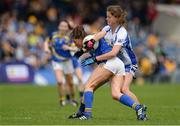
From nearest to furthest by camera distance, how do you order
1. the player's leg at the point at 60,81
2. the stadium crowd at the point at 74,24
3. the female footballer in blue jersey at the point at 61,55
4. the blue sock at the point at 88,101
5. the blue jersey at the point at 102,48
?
the blue sock at the point at 88,101, the blue jersey at the point at 102,48, the player's leg at the point at 60,81, the female footballer in blue jersey at the point at 61,55, the stadium crowd at the point at 74,24

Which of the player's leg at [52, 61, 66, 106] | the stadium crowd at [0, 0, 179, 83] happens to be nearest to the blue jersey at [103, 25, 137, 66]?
the player's leg at [52, 61, 66, 106]

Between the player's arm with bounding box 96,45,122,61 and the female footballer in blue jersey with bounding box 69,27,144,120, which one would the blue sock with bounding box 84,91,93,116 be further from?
the player's arm with bounding box 96,45,122,61

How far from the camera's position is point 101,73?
15.5 meters

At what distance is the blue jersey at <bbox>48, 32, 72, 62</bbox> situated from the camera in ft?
76.4

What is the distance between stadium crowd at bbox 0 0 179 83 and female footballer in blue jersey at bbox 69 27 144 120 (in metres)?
18.8

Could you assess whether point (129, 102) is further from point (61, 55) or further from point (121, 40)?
point (61, 55)

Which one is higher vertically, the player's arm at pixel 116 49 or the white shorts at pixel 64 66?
the white shorts at pixel 64 66

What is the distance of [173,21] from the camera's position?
42.0 metres

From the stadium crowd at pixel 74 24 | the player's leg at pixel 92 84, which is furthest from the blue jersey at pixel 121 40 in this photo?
the stadium crowd at pixel 74 24

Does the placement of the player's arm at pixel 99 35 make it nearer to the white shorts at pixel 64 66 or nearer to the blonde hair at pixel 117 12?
the blonde hair at pixel 117 12

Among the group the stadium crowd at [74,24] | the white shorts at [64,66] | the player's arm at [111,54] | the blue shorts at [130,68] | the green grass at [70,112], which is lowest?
the green grass at [70,112]

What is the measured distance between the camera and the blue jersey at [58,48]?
23.3 m

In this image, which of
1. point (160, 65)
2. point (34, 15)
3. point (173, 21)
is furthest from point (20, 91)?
point (173, 21)

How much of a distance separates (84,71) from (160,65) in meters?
5.81
